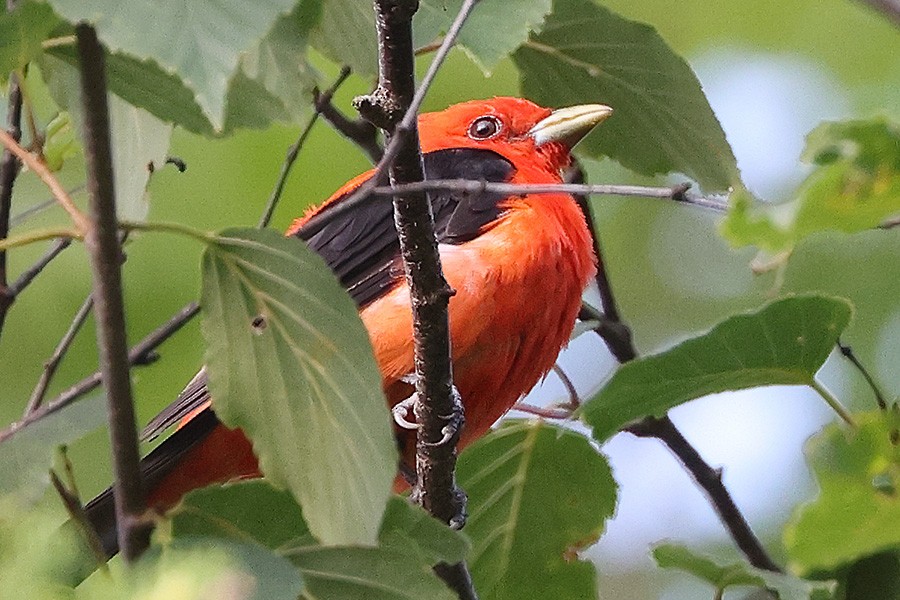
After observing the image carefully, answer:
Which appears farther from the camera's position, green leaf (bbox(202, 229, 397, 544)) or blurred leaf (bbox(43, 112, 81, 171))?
blurred leaf (bbox(43, 112, 81, 171))

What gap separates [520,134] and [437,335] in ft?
5.92

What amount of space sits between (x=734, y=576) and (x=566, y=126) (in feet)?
5.94

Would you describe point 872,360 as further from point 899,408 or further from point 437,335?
point 899,408

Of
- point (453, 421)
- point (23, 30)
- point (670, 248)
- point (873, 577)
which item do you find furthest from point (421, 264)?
point (670, 248)

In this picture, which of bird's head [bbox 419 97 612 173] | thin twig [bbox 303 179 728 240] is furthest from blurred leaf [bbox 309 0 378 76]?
bird's head [bbox 419 97 612 173]

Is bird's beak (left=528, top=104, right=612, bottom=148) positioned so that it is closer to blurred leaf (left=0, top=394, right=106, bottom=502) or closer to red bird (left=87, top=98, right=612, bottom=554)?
red bird (left=87, top=98, right=612, bottom=554)

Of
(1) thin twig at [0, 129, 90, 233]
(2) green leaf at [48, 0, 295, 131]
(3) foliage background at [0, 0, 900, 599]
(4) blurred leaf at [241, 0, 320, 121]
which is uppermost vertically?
(2) green leaf at [48, 0, 295, 131]

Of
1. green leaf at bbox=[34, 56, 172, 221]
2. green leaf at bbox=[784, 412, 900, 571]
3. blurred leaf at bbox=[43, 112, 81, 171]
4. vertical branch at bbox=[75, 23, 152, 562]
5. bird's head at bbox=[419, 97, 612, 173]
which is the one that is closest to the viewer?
green leaf at bbox=[784, 412, 900, 571]

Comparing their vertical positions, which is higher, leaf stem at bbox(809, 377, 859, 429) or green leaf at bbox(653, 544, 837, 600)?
leaf stem at bbox(809, 377, 859, 429)

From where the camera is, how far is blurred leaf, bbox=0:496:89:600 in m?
0.95

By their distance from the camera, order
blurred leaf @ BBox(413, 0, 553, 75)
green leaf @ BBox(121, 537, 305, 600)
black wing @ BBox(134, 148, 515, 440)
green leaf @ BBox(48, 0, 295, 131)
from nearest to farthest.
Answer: green leaf @ BBox(121, 537, 305, 600)
green leaf @ BBox(48, 0, 295, 131)
blurred leaf @ BBox(413, 0, 553, 75)
black wing @ BBox(134, 148, 515, 440)

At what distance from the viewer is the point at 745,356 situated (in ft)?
6.25

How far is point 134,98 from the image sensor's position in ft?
6.13

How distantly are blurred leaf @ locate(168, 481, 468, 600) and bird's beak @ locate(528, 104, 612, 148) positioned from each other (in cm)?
174
